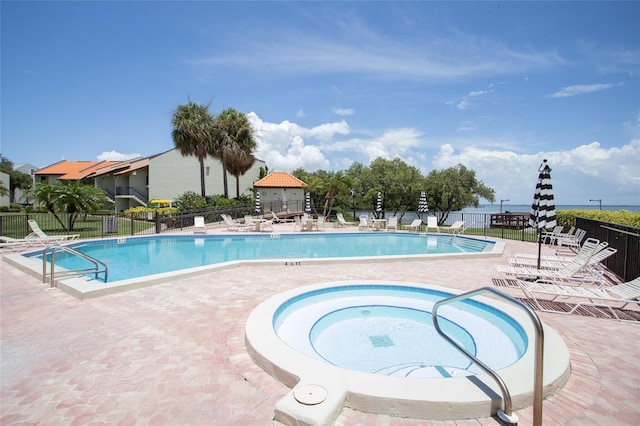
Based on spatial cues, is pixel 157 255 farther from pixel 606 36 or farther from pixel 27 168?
pixel 27 168

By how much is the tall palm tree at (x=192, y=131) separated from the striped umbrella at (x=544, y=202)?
24899 mm

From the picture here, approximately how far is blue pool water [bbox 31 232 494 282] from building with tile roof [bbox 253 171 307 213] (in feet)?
49.8

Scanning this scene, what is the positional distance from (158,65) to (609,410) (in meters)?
21.0

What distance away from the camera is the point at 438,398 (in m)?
2.66

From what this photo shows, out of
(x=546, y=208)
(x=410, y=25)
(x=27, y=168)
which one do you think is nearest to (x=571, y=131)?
(x=410, y=25)

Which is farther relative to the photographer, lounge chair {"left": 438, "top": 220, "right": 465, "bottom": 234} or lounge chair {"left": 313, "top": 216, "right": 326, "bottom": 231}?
lounge chair {"left": 313, "top": 216, "right": 326, "bottom": 231}

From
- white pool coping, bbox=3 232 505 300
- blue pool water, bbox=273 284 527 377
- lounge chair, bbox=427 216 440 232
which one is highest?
lounge chair, bbox=427 216 440 232

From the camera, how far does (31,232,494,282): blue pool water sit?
1131 cm

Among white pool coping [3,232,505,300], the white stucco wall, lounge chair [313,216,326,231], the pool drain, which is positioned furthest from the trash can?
the pool drain

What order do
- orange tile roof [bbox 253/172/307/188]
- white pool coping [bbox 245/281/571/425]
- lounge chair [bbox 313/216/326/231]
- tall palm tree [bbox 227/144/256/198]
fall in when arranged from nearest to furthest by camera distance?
white pool coping [bbox 245/281/571/425]
lounge chair [bbox 313/216/326/231]
tall palm tree [bbox 227/144/256/198]
orange tile roof [bbox 253/172/307/188]

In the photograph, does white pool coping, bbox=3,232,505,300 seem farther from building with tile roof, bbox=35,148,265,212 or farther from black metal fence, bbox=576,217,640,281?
building with tile roof, bbox=35,148,265,212

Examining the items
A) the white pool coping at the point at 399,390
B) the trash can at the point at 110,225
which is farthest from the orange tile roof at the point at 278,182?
the white pool coping at the point at 399,390

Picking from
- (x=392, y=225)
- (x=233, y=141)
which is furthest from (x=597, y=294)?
(x=233, y=141)

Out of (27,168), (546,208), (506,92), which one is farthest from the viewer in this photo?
(27,168)
